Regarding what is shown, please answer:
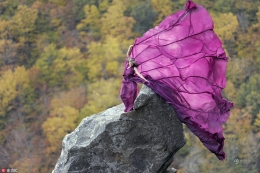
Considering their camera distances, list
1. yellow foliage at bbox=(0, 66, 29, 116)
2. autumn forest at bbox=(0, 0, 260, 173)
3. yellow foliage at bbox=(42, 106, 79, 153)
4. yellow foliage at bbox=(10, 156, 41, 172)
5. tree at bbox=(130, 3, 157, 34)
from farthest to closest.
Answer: tree at bbox=(130, 3, 157, 34), yellow foliage at bbox=(0, 66, 29, 116), yellow foliage at bbox=(42, 106, 79, 153), yellow foliage at bbox=(10, 156, 41, 172), autumn forest at bbox=(0, 0, 260, 173)

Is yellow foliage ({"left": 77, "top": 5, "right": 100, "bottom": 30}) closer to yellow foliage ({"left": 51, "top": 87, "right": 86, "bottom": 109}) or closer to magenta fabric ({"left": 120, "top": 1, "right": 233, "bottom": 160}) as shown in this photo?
yellow foliage ({"left": 51, "top": 87, "right": 86, "bottom": 109})

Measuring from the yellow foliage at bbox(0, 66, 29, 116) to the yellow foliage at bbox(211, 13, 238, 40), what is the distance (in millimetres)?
9936

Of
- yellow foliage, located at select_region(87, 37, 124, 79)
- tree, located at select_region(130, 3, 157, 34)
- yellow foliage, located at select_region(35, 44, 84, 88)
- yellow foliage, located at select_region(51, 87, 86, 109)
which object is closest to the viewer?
yellow foliage, located at select_region(51, 87, 86, 109)

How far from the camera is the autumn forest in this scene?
1972 cm

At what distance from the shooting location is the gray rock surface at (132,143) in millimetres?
4312

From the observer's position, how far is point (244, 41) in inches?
990

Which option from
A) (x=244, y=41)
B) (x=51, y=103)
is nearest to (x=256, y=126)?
(x=244, y=41)

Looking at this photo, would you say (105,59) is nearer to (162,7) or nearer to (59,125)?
(162,7)

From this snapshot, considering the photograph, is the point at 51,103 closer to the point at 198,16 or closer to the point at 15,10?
the point at 15,10

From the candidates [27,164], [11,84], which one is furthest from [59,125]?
[11,84]

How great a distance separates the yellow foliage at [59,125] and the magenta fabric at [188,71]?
1673 centimetres

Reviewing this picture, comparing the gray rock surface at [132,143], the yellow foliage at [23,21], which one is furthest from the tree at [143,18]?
the gray rock surface at [132,143]

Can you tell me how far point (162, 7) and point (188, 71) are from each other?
947 inches

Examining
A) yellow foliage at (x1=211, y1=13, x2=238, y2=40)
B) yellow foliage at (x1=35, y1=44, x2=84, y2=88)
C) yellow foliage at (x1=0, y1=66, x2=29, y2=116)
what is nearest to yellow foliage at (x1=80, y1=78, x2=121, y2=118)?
yellow foliage at (x1=35, y1=44, x2=84, y2=88)
